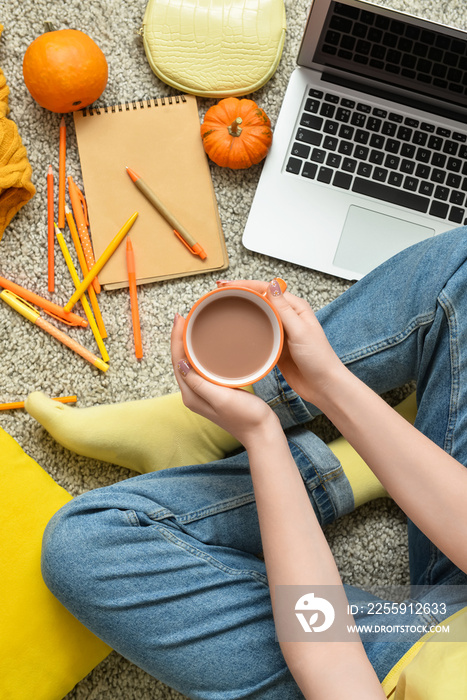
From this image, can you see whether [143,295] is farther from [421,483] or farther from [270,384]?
[421,483]

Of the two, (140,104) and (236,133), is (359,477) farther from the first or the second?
(140,104)

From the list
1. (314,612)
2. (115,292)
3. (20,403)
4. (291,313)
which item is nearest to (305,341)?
(291,313)

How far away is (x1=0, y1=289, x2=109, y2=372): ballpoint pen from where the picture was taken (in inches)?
36.7

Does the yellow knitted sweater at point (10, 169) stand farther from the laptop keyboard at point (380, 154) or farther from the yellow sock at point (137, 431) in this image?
the laptop keyboard at point (380, 154)

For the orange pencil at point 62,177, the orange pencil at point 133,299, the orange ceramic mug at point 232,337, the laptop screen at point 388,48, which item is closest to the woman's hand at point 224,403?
the orange ceramic mug at point 232,337

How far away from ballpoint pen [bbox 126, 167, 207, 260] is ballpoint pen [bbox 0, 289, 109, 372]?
24cm

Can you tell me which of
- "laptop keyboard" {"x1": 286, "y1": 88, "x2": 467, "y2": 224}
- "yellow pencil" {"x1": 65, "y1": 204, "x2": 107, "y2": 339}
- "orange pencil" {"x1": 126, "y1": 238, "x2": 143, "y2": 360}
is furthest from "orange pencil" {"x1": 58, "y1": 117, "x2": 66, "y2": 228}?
"laptop keyboard" {"x1": 286, "y1": 88, "x2": 467, "y2": 224}

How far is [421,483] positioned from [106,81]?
76cm

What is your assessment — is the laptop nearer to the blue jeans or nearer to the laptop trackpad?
the laptop trackpad

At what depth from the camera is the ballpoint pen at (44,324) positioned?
93cm

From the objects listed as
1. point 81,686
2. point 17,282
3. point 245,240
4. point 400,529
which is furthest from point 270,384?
point 81,686

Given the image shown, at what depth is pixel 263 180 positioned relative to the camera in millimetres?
919

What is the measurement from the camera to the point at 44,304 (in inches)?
36.9

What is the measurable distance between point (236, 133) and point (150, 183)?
0.53 ft
